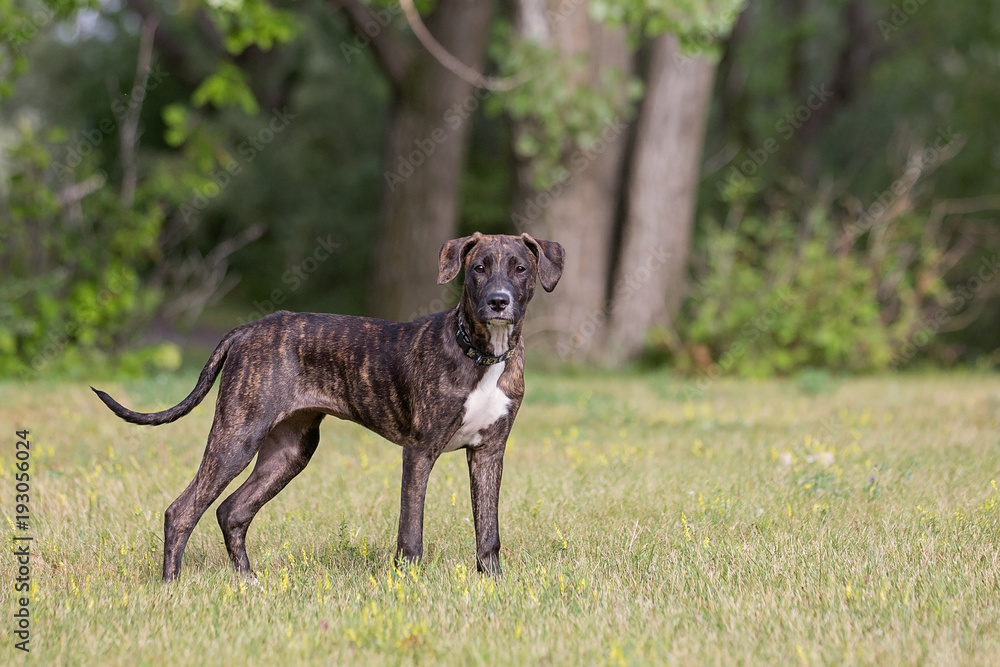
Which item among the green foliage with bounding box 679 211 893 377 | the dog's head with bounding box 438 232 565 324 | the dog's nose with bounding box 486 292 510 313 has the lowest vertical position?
the dog's nose with bounding box 486 292 510 313

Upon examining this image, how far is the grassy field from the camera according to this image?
4.00 m

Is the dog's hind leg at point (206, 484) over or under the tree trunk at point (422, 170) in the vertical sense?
under

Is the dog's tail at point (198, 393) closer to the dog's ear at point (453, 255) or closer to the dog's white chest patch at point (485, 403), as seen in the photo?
the dog's ear at point (453, 255)

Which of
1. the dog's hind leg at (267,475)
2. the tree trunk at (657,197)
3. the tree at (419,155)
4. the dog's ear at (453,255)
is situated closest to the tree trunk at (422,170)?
the tree at (419,155)

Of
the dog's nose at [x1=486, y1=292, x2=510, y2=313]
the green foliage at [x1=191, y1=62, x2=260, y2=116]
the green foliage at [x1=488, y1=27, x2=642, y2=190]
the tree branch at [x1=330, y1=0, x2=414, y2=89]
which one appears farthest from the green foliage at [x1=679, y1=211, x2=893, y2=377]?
the dog's nose at [x1=486, y1=292, x2=510, y2=313]

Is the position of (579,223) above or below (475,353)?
above

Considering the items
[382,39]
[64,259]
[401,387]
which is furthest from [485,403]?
[382,39]

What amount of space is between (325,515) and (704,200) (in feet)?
57.6

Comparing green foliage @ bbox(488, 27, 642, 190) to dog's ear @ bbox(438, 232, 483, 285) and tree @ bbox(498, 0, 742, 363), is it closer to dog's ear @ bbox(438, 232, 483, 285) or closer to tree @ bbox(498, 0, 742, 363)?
tree @ bbox(498, 0, 742, 363)

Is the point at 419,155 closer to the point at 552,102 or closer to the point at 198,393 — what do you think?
the point at 552,102

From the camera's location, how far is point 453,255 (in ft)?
16.8

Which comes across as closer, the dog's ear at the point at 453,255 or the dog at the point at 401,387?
the dog at the point at 401,387

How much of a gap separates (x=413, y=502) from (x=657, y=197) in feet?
32.9

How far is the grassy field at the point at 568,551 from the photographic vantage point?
4000 mm
